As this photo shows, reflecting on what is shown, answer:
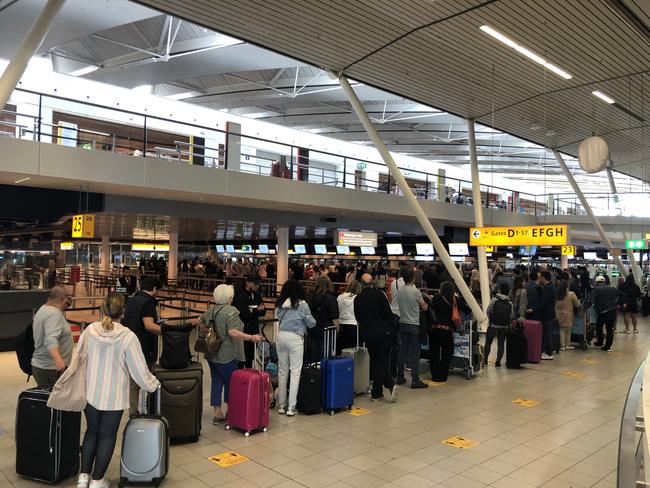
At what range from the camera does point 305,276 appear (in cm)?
2050

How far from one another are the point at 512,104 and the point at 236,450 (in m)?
10.8

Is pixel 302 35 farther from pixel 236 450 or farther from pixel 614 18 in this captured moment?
pixel 236 450

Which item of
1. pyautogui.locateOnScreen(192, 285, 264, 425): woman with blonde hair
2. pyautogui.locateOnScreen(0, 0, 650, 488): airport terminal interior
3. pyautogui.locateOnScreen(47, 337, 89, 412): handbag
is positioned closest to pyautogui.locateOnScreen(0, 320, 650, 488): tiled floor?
pyautogui.locateOnScreen(0, 0, 650, 488): airport terminal interior

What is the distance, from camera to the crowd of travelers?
4.50 m

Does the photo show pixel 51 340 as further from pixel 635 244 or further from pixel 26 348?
pixel 635 244

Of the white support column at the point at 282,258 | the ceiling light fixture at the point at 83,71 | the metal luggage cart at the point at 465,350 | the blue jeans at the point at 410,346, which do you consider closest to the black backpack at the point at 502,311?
the metal luggage cart at the point at 465,350

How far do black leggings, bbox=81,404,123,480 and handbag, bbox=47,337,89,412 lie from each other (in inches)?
4.4

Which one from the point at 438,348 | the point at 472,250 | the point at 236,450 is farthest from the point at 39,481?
the point at 472,250

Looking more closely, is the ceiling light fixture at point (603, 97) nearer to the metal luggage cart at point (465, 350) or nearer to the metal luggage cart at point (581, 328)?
the metal luggage cart at point (581, 328)

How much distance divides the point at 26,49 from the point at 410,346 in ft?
22.6

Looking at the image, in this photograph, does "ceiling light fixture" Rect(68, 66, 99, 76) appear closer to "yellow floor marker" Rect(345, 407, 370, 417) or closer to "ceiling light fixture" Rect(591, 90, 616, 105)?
"ceiling light fixture" Rect(591, 90, 616, 105)

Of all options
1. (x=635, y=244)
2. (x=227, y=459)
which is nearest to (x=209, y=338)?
(x=227, y=459)

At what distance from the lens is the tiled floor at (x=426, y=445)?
506 cm

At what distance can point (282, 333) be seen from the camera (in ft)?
22.1
